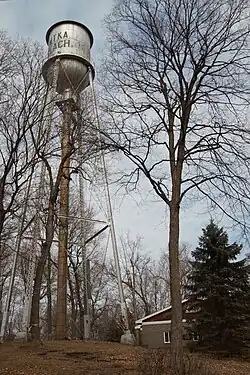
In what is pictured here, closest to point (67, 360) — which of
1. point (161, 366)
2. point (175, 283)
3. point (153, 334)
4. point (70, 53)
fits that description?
point (175, 283)

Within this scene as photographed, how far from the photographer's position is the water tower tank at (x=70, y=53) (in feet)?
58.2

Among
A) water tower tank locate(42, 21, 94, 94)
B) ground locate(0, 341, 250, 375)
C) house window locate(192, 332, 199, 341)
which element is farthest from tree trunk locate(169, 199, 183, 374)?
water tower tank locate(42, 21, 94, 94)

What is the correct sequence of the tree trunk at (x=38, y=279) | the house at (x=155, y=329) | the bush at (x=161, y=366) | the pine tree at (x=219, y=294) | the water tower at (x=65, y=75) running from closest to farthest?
1. the bush at (x=161, y=366)
2. the tree trunk at (x=38, y=279)
3. the pine tree at (x=219, y=294)
4. the water tower at (x=65, y=75)
5. the house at (x=155, y=329)

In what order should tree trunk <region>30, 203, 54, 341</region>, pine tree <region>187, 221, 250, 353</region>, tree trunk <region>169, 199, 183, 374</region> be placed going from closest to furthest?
1. tree trunk <region>169, 199, 183, 374</region>
2. tree trunk <region>30, 203, 54, 341</region>
3. pine tree <region>187, 221, 250, 353</region>

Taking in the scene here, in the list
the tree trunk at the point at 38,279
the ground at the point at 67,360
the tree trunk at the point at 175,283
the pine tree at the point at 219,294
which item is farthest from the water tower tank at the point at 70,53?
the ground at the point at 67,360

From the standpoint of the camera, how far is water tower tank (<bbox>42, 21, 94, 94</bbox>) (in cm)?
1775

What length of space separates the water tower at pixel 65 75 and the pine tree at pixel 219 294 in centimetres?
528

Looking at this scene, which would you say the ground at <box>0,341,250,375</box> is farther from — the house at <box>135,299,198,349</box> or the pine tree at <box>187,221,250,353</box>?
the house at <box>135,299,198,349</box>

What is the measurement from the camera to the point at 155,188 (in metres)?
11.0

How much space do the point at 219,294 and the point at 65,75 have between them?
35.4ft

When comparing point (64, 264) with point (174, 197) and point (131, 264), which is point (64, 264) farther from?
point (131, 264)

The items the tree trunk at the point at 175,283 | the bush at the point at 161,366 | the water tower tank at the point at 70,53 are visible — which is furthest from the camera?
the water tower tank at the point at 70,53

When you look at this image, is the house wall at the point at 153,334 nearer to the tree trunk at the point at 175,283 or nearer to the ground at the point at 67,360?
the ground at the point at 67,360

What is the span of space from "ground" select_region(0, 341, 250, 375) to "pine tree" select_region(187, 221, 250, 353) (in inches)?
189
